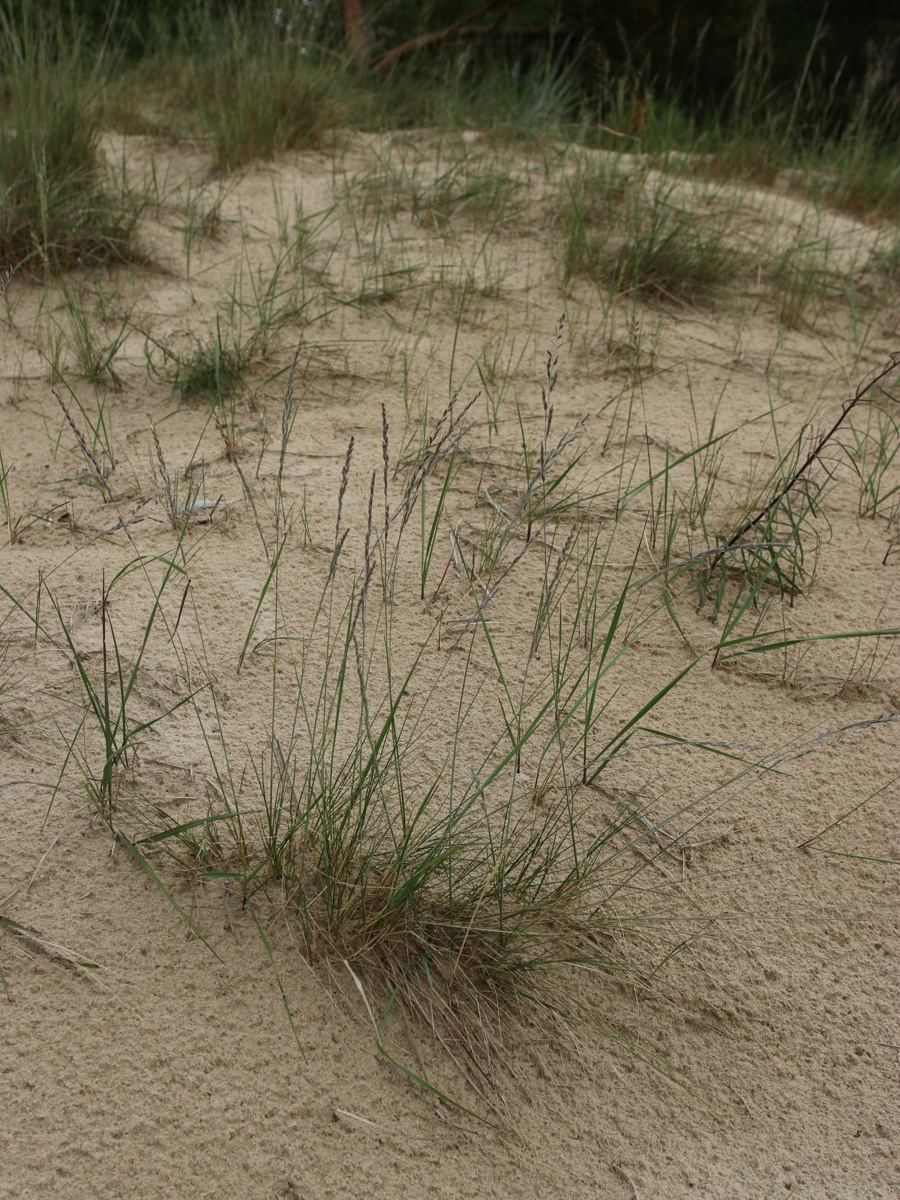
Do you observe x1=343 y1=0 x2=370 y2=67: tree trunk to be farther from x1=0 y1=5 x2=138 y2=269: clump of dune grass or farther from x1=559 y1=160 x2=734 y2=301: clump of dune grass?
x1=559 y1=160 x2=734 y2=301: clump of dune grass

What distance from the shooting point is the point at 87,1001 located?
1.16 m

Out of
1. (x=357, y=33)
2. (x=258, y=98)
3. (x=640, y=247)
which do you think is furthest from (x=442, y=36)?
(x=640, y=247)

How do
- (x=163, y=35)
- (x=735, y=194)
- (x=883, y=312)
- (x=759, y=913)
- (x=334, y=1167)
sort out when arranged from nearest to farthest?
(x=334, y=1167) → (x=759, y=913) → (x=883, y=312) → (x=735, y=194) → (x=163, y=35)

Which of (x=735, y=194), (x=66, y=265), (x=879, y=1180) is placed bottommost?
(x=879, y=1180)

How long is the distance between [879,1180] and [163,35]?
170 inches

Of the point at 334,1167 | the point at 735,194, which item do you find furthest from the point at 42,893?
the point at 735,194

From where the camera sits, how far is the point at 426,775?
1.45 meters

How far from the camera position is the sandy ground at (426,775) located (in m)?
1.10

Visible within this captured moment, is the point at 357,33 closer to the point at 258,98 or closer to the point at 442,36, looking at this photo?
the point at 442,36

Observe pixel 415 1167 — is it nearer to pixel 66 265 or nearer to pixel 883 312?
pixel 66 265

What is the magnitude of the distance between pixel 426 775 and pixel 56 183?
2226 mm

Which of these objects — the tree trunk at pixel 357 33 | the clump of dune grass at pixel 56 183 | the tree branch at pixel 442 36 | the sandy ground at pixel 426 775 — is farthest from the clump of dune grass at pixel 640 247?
the tree branch at pixel 442 36

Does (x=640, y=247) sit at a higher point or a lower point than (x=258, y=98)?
lower

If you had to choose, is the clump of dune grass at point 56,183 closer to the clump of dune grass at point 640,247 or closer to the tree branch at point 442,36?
the clump of dune grass at point 640,247
